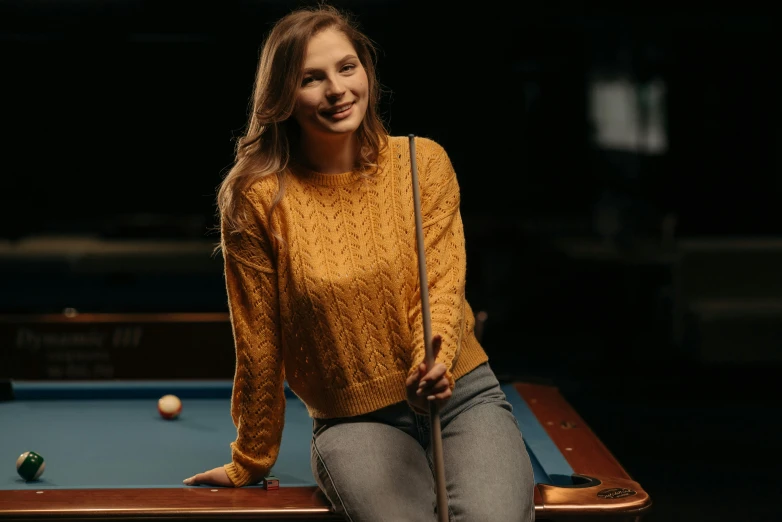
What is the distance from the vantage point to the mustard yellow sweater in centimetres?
199

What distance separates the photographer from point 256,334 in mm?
2037

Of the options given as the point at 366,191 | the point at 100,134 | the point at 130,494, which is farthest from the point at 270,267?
the point at 100,134

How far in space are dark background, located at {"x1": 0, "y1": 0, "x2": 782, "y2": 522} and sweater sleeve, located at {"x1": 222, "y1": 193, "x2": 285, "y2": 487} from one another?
3264 millimetres

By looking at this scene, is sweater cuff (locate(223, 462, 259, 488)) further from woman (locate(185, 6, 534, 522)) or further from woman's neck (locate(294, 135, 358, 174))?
woman's neck (locate(294, 135, 358, 174))

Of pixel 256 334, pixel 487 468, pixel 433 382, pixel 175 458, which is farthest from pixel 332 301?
pixel 175 458

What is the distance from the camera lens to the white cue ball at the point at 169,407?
8.70ft

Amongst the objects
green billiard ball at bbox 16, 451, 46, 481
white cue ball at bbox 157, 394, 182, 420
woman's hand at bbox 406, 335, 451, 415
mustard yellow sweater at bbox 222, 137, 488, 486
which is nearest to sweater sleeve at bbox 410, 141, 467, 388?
mustard yellow sweater at bbox 222, 137, 488, 486

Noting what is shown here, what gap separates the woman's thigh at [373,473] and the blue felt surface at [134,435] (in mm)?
169

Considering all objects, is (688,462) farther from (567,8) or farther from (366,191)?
(567,8)

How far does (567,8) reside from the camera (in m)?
6.24

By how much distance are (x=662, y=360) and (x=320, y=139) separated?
4.54m

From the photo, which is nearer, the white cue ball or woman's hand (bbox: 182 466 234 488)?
woman's hand (bbox: 182 466 234 488)

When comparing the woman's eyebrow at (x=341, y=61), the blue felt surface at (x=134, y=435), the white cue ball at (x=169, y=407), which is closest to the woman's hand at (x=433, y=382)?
the blue felt surface at (x=134, y=435)

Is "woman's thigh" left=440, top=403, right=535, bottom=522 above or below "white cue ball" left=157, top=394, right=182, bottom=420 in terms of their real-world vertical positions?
above
